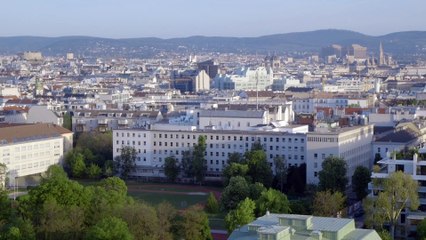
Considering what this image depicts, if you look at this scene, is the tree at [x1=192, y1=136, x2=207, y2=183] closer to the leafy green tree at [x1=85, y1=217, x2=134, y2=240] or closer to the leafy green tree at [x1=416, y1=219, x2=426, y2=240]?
the leafy green tree at [x1=416, y1=219, x2=426, y2=240]

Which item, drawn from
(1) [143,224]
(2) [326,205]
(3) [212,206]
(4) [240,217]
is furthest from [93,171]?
(1) [143,224]

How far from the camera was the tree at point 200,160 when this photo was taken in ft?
130

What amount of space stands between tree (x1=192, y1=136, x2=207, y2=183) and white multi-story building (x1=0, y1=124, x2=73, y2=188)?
7.64 metres

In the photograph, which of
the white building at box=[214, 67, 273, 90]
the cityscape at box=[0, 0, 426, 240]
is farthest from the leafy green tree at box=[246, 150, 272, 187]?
the white building at box=[214, 67, 273, 90]

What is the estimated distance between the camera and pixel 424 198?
28000 mm

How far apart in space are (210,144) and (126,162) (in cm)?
417

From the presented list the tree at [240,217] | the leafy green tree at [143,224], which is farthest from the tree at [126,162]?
the leafy green tree at [143,224]

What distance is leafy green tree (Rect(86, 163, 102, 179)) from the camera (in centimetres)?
4078

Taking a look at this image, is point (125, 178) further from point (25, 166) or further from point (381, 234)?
point (381, 234)

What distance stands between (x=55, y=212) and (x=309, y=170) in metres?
16.1

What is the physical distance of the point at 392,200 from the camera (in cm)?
2589

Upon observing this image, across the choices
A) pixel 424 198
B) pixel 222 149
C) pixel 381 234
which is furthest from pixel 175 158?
pixel 381 234

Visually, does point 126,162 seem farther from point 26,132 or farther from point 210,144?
point 26,132

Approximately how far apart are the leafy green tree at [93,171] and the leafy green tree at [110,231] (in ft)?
62.9
